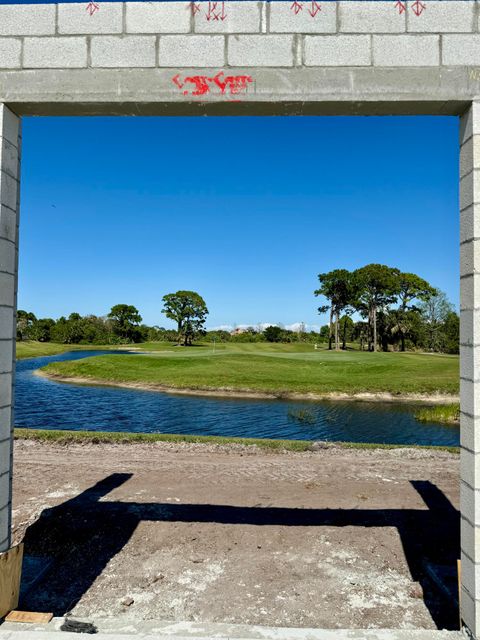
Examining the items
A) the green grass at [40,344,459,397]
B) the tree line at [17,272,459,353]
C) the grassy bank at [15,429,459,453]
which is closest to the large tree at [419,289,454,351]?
the tree line at [17,272,459,353]

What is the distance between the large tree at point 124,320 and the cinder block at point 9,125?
324 ft

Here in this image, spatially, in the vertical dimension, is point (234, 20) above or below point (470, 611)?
above

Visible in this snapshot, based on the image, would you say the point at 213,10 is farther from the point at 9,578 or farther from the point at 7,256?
the point at 9,578

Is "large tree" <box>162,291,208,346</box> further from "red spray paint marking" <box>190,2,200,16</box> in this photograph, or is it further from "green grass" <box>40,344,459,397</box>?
"red spray paint marking" <box>190,2,200,16</box>

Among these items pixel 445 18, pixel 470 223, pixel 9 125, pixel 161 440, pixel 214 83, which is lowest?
pixel 161 440

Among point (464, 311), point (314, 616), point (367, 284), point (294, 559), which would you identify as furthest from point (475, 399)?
point (367, 284)

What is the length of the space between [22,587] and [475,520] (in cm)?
534

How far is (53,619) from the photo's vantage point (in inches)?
160

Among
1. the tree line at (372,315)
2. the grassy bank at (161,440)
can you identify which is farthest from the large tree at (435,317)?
the grassy bank at (161,440)

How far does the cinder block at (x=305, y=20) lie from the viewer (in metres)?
4.25

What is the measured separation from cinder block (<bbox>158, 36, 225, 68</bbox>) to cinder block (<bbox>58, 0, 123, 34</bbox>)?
54cm

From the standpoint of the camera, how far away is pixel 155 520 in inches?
279

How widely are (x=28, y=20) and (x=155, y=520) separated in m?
7.14

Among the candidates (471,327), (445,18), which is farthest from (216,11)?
(471,327)
